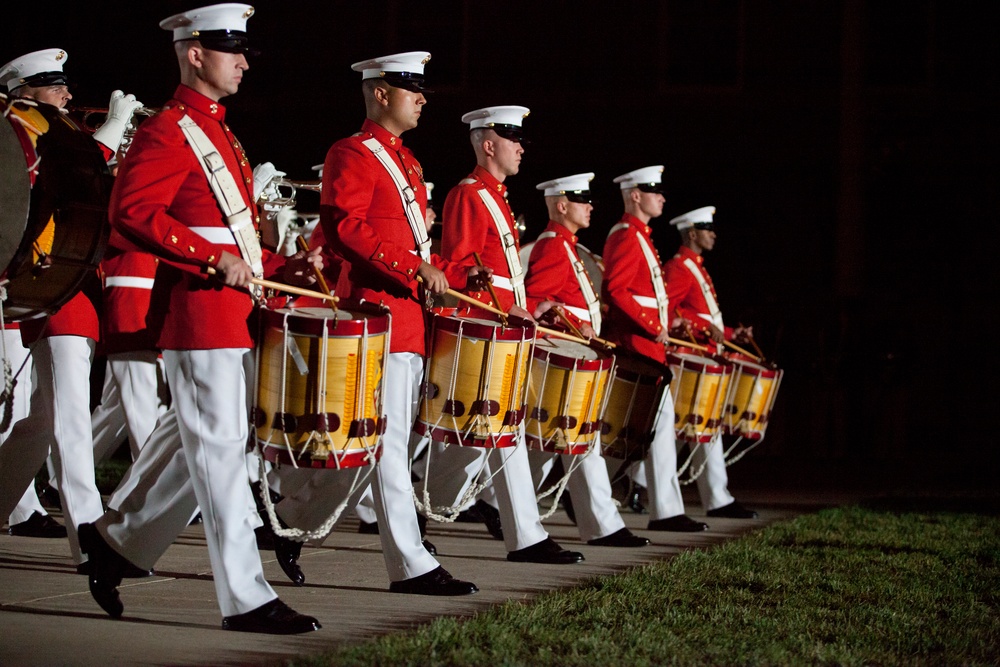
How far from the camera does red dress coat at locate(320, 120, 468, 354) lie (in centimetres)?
546

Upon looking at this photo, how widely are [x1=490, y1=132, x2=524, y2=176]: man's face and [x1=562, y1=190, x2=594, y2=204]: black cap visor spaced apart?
1074 millimetres

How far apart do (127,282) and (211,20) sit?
2.31 m

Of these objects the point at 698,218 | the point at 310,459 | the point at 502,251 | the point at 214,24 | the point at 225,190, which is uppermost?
the point at 214,24

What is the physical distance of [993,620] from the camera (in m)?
5.40

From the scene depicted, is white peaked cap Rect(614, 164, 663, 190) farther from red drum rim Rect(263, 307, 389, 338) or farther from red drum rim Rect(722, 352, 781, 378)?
red drum rim Rect(263, 307, 389, 338)

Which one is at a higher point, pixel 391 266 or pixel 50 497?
pixel 391 266

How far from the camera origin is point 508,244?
6844 millimetres

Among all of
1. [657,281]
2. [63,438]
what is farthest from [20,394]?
[657,281]

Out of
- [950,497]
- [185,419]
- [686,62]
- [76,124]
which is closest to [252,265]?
[185,419]

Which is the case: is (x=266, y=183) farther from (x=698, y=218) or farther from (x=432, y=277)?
(x=698, y=218)

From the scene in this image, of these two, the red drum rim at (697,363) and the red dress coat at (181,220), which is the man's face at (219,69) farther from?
the red drum rim at (697,363)

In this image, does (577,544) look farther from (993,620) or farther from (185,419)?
(185,419)

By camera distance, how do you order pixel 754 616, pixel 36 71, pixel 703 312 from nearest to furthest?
pixel 754 616 → pixel 36 71 → pixel 703 312

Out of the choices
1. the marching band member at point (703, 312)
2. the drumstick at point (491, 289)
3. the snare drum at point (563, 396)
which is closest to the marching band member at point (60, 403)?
the drumstick at point (491, 289)
